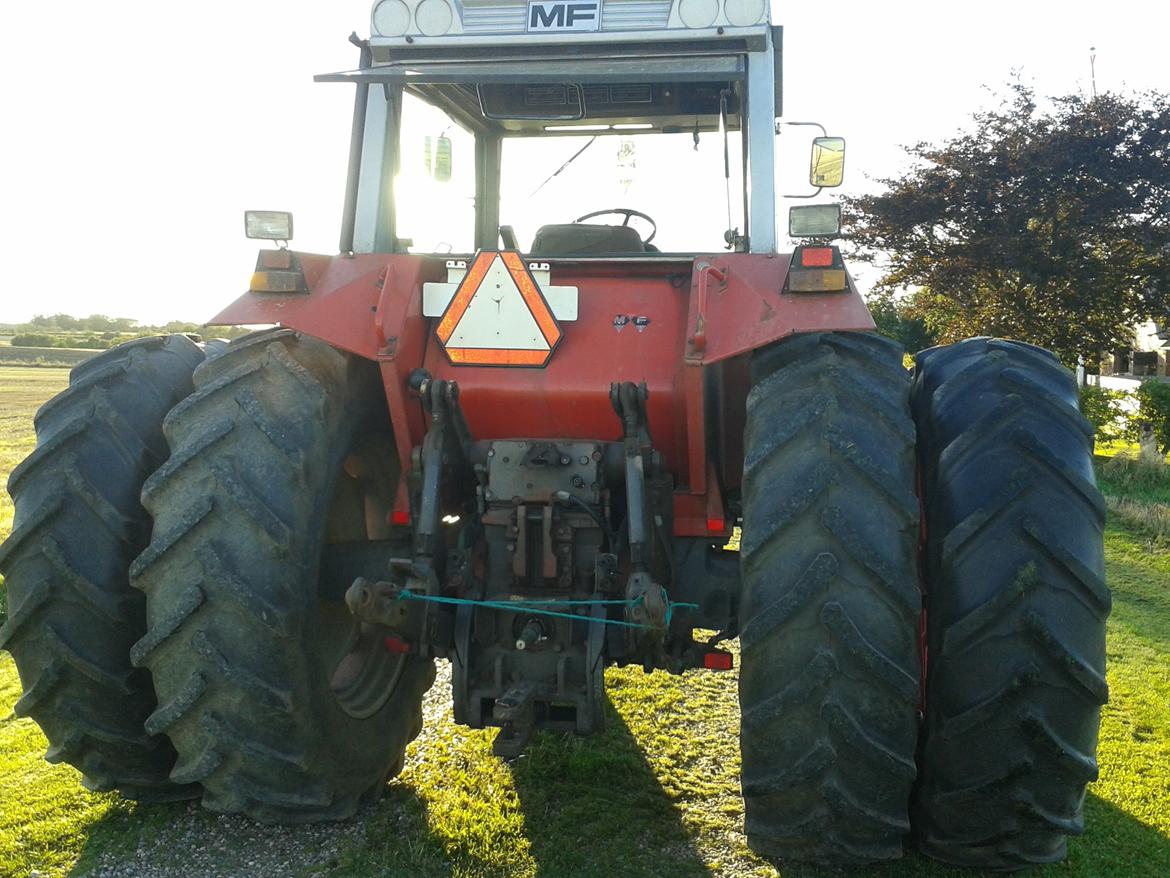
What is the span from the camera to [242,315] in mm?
3189

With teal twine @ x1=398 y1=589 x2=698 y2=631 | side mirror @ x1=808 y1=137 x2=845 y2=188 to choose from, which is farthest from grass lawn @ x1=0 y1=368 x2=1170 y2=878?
side mirror @ x1=808 y1=137 x2=845 y2=188

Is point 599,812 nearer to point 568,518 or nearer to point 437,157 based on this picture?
point 568,518

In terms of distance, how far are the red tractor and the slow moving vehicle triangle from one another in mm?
12

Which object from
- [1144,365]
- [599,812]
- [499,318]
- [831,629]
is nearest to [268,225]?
[499,318]

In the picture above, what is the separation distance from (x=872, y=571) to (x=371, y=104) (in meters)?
2.68

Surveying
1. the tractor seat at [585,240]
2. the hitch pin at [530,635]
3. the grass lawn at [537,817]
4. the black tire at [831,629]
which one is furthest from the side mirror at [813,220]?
the grass lawn at [537,817]

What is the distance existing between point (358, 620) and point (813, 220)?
2.20 meters

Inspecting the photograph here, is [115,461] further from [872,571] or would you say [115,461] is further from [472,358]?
[872,571]

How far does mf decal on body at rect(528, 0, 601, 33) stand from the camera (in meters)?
3.59

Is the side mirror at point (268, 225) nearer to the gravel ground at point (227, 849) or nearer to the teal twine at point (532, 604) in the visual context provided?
the teal twine at point (532, 604)

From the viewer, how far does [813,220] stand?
3254mm

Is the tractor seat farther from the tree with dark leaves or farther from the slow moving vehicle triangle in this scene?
the tree with dark leaves

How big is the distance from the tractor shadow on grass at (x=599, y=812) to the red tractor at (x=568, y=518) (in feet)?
1.74

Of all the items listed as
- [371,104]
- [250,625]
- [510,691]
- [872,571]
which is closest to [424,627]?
[510,691]
